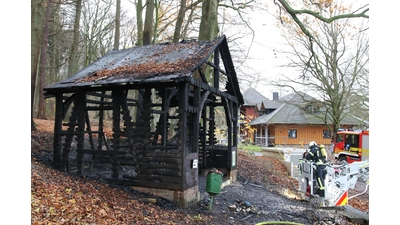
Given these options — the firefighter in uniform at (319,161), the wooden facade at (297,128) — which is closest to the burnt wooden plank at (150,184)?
the firefighter in uniform at (319,161)

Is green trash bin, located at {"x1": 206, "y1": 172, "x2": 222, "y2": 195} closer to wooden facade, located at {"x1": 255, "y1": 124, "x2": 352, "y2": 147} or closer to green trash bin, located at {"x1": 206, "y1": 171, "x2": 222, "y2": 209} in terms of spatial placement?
green trash bin, located at {"x1": 206, "y1": 171, "x2": 222, "y2": 209}

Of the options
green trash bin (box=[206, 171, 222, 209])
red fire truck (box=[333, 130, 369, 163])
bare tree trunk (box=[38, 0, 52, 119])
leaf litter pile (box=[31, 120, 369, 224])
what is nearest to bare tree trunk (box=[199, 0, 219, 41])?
leaf litter pile (box=[31, 120, 369, 224])

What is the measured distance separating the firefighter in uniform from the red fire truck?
12.2 m

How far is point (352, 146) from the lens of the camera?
2231 cm

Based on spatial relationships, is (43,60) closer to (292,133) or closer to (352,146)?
(352,146)

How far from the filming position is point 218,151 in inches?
535

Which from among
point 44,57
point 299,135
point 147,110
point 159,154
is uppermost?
point 44,57

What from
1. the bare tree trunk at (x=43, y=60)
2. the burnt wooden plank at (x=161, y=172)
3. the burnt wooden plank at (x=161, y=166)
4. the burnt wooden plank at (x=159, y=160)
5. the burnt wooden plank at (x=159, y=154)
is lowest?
the burnt wooden plank at (x=161, y=172)

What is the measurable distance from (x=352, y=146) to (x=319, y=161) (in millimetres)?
13401

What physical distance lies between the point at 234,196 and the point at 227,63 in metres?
4.66

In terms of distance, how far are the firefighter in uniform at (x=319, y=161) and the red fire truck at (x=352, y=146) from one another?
12201mm

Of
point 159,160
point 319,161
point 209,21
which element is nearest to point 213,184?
point 159,160

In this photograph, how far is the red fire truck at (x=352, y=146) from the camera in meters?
21.2

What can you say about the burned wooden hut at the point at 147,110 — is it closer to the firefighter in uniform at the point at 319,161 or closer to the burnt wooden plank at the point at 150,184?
the burnt wooden plank at the point at 150,184
